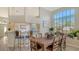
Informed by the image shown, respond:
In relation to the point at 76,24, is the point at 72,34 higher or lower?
lower

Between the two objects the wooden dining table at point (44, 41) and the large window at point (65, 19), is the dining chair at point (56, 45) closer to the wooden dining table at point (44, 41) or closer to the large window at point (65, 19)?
the wooden dining table at point (44, 41)

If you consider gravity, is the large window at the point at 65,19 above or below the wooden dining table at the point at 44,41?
above

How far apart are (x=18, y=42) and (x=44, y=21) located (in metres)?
0.43

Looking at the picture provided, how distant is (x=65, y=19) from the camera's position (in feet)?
6.13

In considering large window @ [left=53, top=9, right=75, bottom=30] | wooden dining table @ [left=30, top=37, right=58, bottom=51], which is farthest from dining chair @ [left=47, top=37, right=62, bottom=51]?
large window @ [left=53, top=9, right=75, bottom=30]

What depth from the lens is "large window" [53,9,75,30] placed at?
187cm

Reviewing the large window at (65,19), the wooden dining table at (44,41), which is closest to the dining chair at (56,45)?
the wooden dining table at (44,41)

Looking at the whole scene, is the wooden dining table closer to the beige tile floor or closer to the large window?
the beige tile floor

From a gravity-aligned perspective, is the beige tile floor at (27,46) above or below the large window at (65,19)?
below

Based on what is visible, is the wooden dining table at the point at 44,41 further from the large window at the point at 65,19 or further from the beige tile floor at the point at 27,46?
the large window at the point at 65,19

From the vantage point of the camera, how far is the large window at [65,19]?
1.87 m

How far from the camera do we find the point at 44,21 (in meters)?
1.89
